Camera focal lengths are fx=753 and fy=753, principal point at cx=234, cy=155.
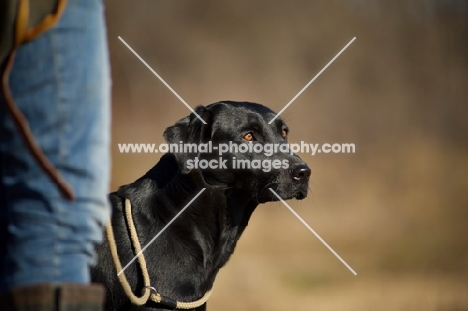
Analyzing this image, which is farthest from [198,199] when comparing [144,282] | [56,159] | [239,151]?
[56,159]

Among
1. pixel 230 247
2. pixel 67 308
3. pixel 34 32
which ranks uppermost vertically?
pixel 34 32

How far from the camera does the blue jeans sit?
1226mm

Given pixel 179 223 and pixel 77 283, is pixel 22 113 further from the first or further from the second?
pixel 179 223

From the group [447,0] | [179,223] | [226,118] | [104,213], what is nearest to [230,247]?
[179,223]

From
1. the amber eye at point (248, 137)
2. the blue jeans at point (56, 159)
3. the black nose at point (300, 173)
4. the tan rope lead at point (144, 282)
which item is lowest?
the tan rope lead at point (144, 282)

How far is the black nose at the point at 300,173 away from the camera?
3.39 m

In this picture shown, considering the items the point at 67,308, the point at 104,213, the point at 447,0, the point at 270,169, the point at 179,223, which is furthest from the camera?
the point at 447,0

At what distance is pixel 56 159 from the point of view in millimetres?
1244

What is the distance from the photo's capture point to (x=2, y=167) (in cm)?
125

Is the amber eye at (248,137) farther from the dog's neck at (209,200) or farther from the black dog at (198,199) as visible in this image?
the dog's neck at (209,200)

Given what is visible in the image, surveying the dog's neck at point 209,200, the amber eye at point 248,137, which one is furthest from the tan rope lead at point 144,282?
the amber eye at point 248,137

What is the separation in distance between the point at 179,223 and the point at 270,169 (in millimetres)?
504

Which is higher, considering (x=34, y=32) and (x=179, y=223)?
(x=34, y=32)

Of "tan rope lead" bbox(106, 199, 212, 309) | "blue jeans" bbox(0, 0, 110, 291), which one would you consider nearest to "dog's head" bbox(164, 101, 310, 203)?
"tan rope lead" bbox(106, 199, 212, 309)
